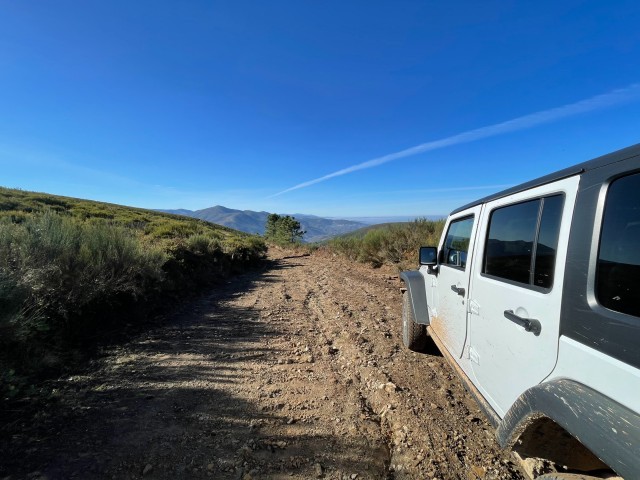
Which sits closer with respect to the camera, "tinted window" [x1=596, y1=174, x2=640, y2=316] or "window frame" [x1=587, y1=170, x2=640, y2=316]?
"tinted window" [x1=596, y1=174, x2=640, y2=316]

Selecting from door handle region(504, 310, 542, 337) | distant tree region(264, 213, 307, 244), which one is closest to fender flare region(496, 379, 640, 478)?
door handle region(504, 310, 542, 337)

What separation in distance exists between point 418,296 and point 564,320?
2.66 metres

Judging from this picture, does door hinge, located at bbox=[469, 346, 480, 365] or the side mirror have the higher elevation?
the side mirror

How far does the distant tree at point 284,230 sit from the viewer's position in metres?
29.2

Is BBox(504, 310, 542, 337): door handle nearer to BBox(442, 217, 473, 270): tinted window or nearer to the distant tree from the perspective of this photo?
BBox(442, 217, 473, 270): tinted window

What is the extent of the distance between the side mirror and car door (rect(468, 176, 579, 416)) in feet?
3.27

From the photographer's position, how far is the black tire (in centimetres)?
413

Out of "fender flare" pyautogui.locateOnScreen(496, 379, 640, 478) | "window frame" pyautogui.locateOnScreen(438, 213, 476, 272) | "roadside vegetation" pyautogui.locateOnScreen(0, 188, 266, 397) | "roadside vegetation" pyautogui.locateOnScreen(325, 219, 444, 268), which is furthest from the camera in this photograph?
"roadside vegetation" pyautogui.locateOnScreen(325, 219, 444, 268)

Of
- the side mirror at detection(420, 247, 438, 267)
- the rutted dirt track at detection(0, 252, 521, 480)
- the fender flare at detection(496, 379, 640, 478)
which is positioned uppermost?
the side mirror at detection(420, 247, 438, 267)

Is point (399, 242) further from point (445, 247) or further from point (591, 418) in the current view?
point (591, 418)

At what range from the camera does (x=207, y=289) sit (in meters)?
8.79

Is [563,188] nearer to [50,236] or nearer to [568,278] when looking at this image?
[568,278]

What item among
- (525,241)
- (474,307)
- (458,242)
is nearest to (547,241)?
(525,241)

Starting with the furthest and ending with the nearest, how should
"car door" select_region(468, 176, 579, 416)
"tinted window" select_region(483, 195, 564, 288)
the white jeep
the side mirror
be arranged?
the side mirror
"tinted window" select_region(483, 195, 564, 288)
"car door" select_region(468, 176, 579, 416)
the white jeep
